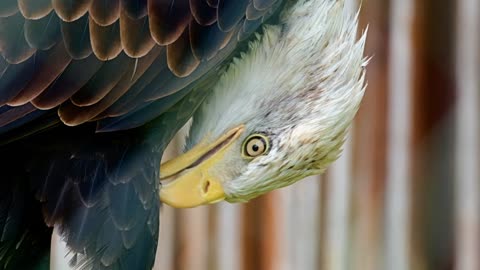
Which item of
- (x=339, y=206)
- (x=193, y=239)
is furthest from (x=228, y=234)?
(x=339, y=206)

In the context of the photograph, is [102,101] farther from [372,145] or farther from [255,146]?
[372,145]

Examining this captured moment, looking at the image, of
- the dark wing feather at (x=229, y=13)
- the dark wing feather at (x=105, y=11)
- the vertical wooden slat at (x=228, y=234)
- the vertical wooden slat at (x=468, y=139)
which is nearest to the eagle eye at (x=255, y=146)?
the dark wing feather at (x=229, y=13)

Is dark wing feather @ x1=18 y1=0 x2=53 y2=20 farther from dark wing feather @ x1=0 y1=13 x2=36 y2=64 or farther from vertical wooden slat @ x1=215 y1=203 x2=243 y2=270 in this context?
vertical wooden slat @ x1=215 y1=203 x2=243 y2=270

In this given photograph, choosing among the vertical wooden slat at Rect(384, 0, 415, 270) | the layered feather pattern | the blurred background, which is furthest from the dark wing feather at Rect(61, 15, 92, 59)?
the vertical wooden slat at Rect(384, 0, 415, 270)

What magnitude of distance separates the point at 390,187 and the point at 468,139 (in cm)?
18

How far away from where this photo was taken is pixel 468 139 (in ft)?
8.40

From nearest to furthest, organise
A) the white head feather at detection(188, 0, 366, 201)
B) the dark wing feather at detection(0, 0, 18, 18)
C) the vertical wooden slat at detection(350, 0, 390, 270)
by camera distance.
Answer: the dark wing feather at detection(0, 0, 18, 18)
the white head feather at detection(188, 0, 366, 201)
the vertical wooden slat at detection(350, 0, 390, 270)

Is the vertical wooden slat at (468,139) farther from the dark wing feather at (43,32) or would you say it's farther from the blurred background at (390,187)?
the dark wing feather at (43,32)

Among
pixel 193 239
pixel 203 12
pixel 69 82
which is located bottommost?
pixel 193 239

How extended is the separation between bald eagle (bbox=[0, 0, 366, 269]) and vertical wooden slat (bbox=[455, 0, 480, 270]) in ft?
1.50

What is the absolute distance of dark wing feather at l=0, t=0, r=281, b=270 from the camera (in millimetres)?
1882

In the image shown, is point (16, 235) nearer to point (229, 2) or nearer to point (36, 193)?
point (36, 193)

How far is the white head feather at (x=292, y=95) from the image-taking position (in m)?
2.09

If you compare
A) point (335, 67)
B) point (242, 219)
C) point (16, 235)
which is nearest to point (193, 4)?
point (335, 67)
